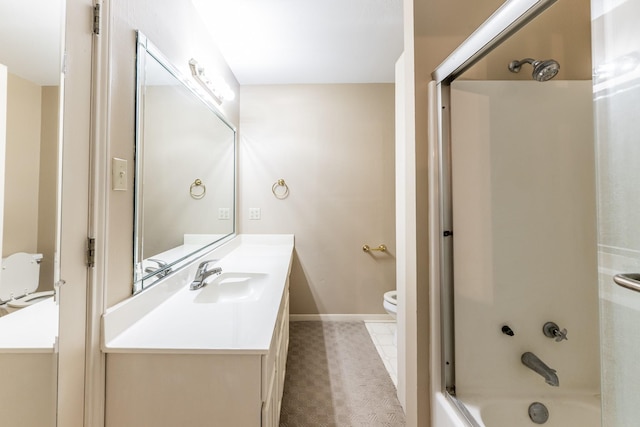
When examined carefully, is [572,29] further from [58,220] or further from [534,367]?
[58,220]

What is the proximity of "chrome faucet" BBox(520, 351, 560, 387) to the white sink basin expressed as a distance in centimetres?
125

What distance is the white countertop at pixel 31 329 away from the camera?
61 cm

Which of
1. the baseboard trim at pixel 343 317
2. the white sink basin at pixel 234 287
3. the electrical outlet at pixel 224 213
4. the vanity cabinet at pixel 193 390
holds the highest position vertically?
the electrical outlet at pixel 224 213

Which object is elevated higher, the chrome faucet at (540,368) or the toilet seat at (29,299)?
the toilet seat at (29,299)

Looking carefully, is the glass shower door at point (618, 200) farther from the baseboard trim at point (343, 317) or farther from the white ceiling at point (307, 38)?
the baseboard trim at point (343, 317)

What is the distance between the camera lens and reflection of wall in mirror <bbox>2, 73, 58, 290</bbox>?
59cm

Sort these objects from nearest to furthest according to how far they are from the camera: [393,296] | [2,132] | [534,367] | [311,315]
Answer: [2,132], [534,367], [393,296], [311,315]

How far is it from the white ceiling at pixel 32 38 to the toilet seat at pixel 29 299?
Answer: 55 centimetres

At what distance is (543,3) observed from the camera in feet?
2.14

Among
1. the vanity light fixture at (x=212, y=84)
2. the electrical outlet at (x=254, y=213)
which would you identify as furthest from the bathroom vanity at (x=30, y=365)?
the electrical outlet at (x=254, y=213)

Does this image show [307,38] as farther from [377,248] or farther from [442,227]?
[377,248]

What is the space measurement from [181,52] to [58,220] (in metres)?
1.10

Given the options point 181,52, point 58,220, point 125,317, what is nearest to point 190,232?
point 125,317

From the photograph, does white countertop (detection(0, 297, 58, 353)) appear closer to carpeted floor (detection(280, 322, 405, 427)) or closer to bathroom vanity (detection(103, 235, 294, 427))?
bathroom vanity (detection(103, 235, 294, 427))
